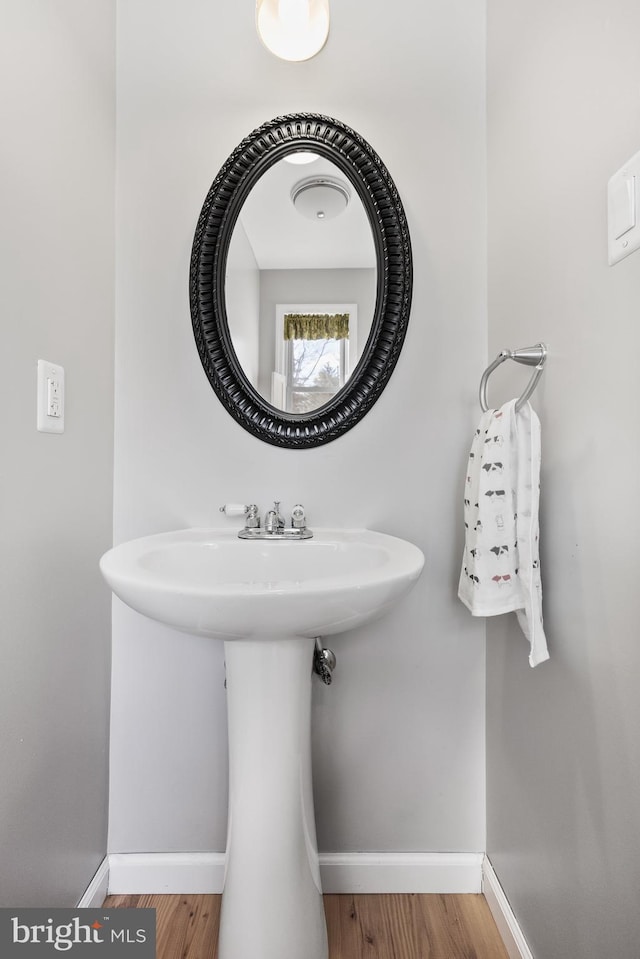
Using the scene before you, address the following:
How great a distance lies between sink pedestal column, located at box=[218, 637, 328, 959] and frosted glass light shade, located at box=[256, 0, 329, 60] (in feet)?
4.16

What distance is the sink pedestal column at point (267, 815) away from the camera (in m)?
0.89

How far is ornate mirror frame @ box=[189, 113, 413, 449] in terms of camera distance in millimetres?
1178

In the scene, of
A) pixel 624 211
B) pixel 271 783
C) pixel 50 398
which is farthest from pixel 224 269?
pixel 271 783

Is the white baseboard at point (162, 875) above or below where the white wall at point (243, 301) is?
below

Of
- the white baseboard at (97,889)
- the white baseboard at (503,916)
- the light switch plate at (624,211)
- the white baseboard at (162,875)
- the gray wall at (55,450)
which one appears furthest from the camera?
the white baseboard at (162,875)

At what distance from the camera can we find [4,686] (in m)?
0.82

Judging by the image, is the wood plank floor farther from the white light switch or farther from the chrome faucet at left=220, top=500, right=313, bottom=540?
the white light switch

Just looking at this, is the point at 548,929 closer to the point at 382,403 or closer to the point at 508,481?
the point at 508,481

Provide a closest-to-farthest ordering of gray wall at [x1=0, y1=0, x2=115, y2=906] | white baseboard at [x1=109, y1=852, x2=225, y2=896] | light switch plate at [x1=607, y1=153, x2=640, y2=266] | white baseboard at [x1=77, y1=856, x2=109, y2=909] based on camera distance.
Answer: light switch plate at [x1=607, y1=153, x2=640, y2=266]
gray wall at [x1=0, y1=0, x2=115, y2=906]
white baseboard at [x1=77, y1=856, x2=109, y2=909]
white baseboard at [x1=109, y1=852, x2=225, y2=896]

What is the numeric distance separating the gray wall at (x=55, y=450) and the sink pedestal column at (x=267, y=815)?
13.6 inches

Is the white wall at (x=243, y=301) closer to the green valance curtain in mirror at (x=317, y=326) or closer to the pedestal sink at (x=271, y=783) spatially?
the green valance curtain in mirror at (x=317, y=326)

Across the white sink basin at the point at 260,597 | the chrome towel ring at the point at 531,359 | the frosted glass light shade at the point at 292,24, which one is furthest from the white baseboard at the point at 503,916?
the frosted glass light shade at the point at 292,24

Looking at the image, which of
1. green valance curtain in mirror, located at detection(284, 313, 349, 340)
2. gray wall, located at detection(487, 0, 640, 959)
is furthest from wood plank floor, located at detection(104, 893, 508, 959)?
green valance curtain in mirror, located at detection(284, 313, 349, 340)

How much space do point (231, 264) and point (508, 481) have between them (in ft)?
2.65
